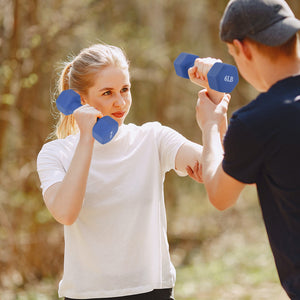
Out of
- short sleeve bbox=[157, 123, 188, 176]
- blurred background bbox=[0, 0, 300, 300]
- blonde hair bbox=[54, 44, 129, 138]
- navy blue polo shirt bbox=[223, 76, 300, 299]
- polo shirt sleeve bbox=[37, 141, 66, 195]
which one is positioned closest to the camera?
navy blue polo shirt bbox=[223, 76, 300, 299]

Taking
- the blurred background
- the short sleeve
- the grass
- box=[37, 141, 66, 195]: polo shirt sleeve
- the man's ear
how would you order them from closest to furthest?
the man's ear → box=[37, 141, 66, 195]: polo shirt sleeve → the short sleeve → the blurred background → the grass

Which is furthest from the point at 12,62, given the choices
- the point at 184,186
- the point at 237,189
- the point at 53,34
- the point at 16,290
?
the point at 184,186

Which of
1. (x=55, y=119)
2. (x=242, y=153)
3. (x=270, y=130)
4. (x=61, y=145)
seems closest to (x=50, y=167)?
(x=61, y=145)

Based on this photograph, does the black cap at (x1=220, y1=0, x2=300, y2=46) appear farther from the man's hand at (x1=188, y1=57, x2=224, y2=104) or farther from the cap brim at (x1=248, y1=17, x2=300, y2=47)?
the man's hand at (x1=188, y1=57, x2=224, y2=104)

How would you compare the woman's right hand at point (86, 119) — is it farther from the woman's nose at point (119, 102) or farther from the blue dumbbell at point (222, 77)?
the blue dumbbell at point (222, 77)

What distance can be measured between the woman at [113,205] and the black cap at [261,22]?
77 centimetres

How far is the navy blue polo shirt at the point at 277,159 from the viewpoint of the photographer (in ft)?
5.54

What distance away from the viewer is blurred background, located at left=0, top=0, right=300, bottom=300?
5.62m

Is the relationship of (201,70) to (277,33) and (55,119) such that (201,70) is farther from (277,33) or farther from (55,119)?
(55,119)

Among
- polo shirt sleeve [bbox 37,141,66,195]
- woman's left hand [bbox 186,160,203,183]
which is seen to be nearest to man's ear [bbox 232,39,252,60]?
woman's left hand [bbox 186,160,203,183]

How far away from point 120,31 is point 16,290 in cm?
349

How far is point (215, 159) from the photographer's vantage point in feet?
6.45

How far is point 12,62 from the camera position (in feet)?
18.0

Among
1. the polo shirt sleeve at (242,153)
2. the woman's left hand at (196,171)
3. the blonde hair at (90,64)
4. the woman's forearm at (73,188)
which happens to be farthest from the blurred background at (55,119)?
the polo shirt sleeve at (242,153)
